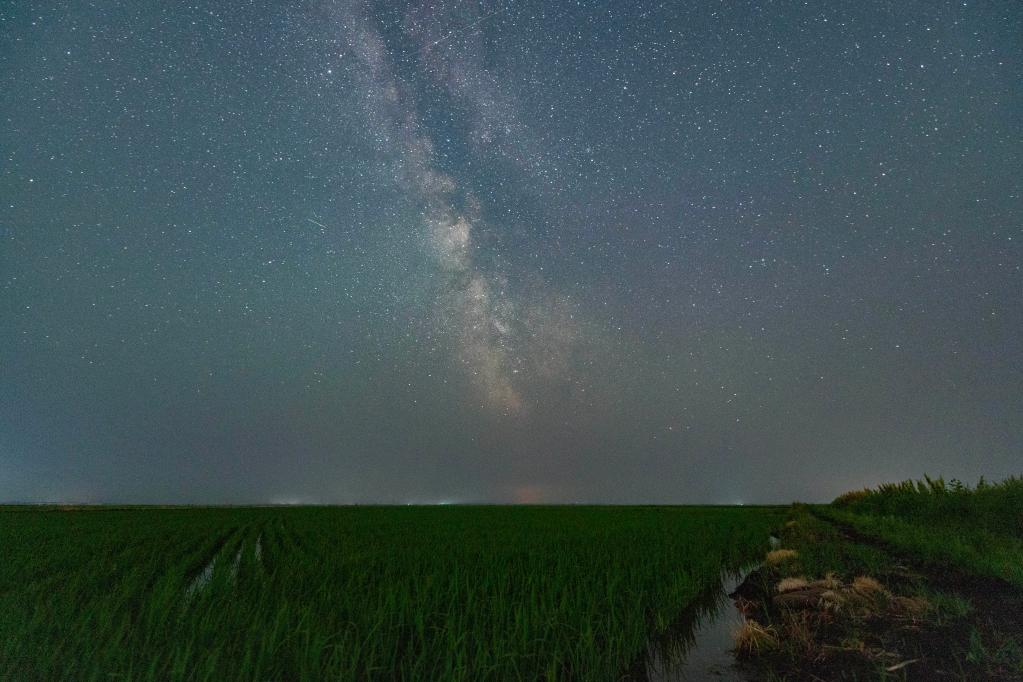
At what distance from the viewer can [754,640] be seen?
433cm

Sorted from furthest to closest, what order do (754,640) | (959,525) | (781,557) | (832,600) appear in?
1. (959,525)
2. (781,557)
3. (832,600)
4. (754,640)

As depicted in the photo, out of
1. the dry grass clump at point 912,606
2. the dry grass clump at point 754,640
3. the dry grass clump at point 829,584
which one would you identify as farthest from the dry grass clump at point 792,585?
the dry grass clump at point 754,640

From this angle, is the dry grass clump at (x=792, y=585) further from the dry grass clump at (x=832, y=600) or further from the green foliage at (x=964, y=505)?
the green foliage at (x=964, y=505)

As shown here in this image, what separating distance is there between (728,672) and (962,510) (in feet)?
37.8

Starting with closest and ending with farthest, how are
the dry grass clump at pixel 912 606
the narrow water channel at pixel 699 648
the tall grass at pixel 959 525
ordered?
the narrow water channel at pixel 699 648 → the dry grass clump at pixel 912 606 → the tall grass at pixel 959 525

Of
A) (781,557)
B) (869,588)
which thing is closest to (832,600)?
(869,588)

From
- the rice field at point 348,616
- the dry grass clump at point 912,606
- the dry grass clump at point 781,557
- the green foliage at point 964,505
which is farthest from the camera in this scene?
the green foliage at point 964,505

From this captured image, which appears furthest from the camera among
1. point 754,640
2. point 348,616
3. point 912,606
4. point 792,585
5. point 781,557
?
point 781,557

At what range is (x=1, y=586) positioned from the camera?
6.17 meters

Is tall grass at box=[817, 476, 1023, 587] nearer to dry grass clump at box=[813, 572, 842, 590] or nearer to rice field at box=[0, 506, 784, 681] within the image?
dry grass clump at box=[813, 572, 842, 590]

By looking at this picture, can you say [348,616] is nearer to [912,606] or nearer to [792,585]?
[792,585]

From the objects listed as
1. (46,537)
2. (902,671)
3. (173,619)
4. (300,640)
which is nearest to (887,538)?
(902,671)

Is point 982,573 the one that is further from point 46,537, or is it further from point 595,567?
point 46,537

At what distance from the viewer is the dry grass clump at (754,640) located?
4272 millimetres
